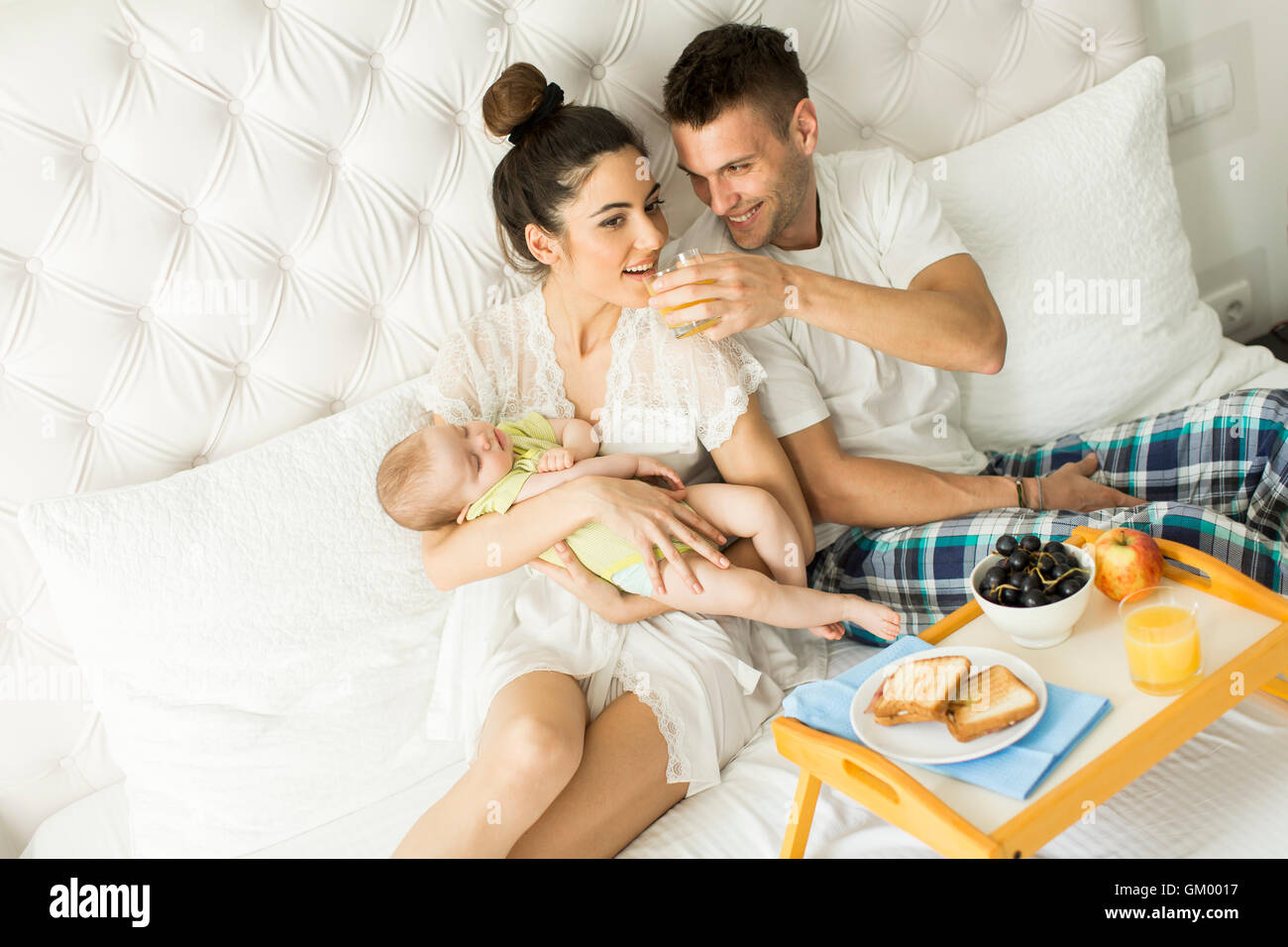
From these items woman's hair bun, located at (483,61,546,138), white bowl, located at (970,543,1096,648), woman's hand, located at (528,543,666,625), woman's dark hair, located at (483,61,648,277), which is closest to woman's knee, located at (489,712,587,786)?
woman's hand, located at (528,543,666,625)

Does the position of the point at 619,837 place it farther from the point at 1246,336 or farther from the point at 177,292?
the point at 1246,336

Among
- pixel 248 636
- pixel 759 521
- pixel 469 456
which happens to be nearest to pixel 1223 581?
pixel 759 521

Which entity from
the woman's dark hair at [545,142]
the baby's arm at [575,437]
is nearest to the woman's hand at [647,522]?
the baby's arm at [575,437]

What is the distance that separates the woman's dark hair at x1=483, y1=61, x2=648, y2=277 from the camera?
174cm

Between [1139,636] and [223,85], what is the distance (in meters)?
1.62

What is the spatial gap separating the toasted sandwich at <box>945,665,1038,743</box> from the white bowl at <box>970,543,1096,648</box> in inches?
3.8

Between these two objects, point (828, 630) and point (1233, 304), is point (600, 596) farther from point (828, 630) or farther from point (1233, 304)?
point (1233, 304)

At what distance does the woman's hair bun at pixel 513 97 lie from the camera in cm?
175

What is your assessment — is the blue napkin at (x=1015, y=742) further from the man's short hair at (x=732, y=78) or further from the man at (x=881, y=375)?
the man's short hair at (x=732, y=78)

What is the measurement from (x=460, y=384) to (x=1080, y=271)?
52.2 inches

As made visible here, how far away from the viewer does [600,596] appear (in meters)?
1.70

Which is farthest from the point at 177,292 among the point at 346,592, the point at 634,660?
the point at 634,660

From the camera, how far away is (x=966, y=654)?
1314 mm

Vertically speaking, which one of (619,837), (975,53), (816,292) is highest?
(975,53)
